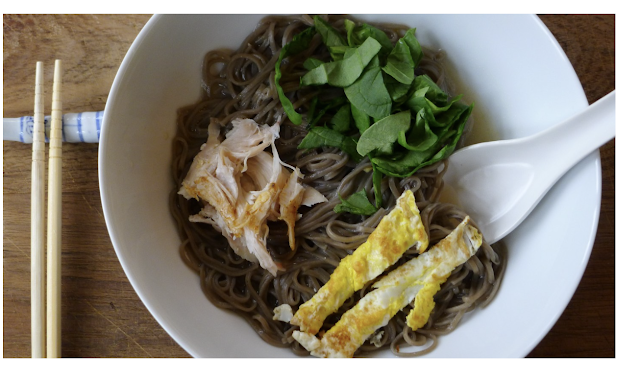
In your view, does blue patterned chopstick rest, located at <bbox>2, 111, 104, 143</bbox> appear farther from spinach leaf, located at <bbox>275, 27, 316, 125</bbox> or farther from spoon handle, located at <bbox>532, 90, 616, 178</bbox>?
spoon handle, located at <bbox>532, 90, 616, 178</bbox>

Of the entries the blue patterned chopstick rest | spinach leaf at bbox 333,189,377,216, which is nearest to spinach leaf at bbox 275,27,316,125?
spinach leaf at bbox 333,189,377,216

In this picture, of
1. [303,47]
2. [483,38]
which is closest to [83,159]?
[303,47]

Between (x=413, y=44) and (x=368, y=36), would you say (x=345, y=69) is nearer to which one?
(x=368, y=36)

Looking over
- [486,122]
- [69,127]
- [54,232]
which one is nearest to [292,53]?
[486,122]

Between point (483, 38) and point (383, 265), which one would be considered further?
point (483, 38)

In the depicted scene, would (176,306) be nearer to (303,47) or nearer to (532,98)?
(303,47)
